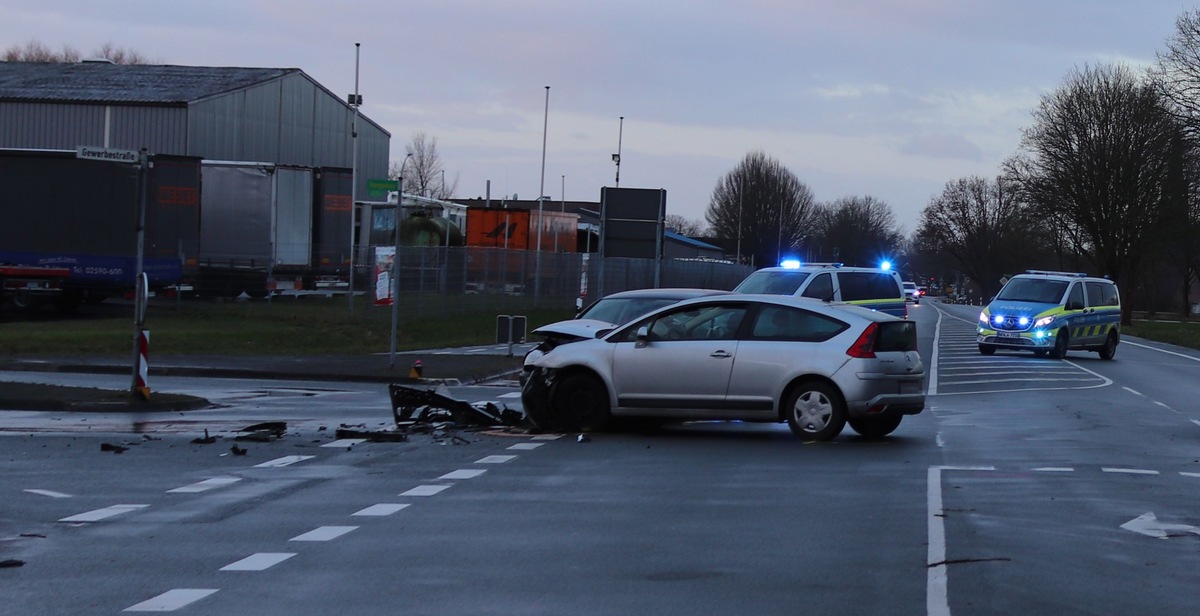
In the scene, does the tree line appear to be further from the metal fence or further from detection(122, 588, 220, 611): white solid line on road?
detection(122, 588, 220, 611): white solid line on road

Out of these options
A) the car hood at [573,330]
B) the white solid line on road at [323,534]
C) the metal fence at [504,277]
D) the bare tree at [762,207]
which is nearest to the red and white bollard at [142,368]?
the car hood at [573,330]

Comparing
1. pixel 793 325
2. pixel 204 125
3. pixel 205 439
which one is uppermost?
pixel 204 125

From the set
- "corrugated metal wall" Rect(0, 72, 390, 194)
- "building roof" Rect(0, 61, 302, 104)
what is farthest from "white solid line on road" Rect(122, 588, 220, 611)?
"building roof" Rect(0, 61, 302, 104)

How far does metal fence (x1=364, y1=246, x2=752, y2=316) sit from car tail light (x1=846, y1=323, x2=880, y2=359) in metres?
18.7

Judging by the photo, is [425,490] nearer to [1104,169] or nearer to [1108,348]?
[1108,348]

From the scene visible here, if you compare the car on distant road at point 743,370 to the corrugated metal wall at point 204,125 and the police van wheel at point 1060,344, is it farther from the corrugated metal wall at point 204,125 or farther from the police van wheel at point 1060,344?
the corrugated metal wall at point 204,125

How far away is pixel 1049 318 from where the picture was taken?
3091cm

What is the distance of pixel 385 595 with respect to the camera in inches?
271

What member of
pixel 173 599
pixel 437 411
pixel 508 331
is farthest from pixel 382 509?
pixel 508 331

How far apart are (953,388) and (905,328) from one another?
27.6 ft

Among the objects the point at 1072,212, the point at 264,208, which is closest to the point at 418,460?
the point at 264,208

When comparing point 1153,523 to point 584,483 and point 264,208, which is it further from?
point 264,208

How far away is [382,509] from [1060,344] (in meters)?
24.4

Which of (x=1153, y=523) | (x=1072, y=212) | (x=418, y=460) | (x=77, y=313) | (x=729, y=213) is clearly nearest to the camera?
(x=1153, y=523)
